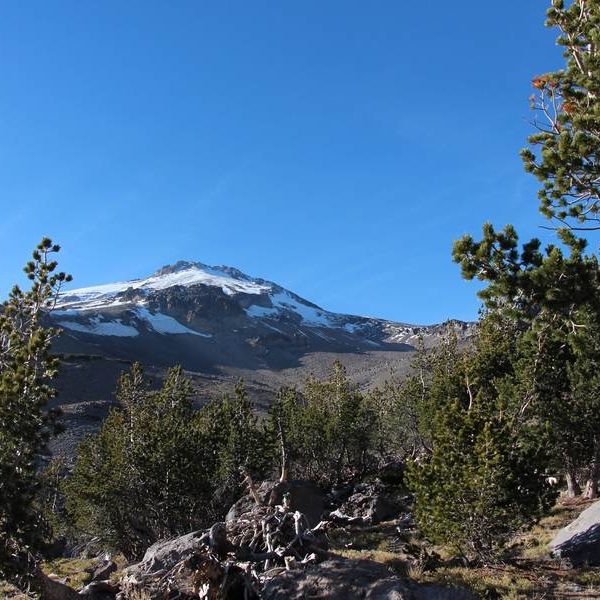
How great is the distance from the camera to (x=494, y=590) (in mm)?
11586

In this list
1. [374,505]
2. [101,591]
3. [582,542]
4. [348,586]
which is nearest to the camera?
[348,586]

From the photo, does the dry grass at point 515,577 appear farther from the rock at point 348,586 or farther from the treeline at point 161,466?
the treeline at point 161,466

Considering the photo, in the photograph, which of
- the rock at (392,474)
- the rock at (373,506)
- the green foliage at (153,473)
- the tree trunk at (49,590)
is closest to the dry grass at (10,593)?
the tree trunk at (49,590)

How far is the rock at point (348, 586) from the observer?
9758mm

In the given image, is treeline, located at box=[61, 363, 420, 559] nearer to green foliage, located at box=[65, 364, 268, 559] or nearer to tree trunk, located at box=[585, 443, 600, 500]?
green foliage, located at box=[65, 364, 268, 559]

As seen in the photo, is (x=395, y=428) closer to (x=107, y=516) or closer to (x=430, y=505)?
(x=107, y=516)

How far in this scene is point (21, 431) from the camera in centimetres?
1355

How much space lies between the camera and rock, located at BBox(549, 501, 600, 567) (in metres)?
14.3

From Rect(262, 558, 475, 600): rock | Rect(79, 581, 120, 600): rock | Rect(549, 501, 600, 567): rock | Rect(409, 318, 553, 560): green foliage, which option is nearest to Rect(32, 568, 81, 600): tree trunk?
Rect(79, 581, 120, 600): rock

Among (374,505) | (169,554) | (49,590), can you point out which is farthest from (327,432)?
(169,554)

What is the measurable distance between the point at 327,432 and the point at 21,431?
36353mm

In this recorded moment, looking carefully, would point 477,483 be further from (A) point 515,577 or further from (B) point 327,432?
(B) point 327,432

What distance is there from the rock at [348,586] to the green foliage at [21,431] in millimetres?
6205

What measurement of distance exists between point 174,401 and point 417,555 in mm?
25253
